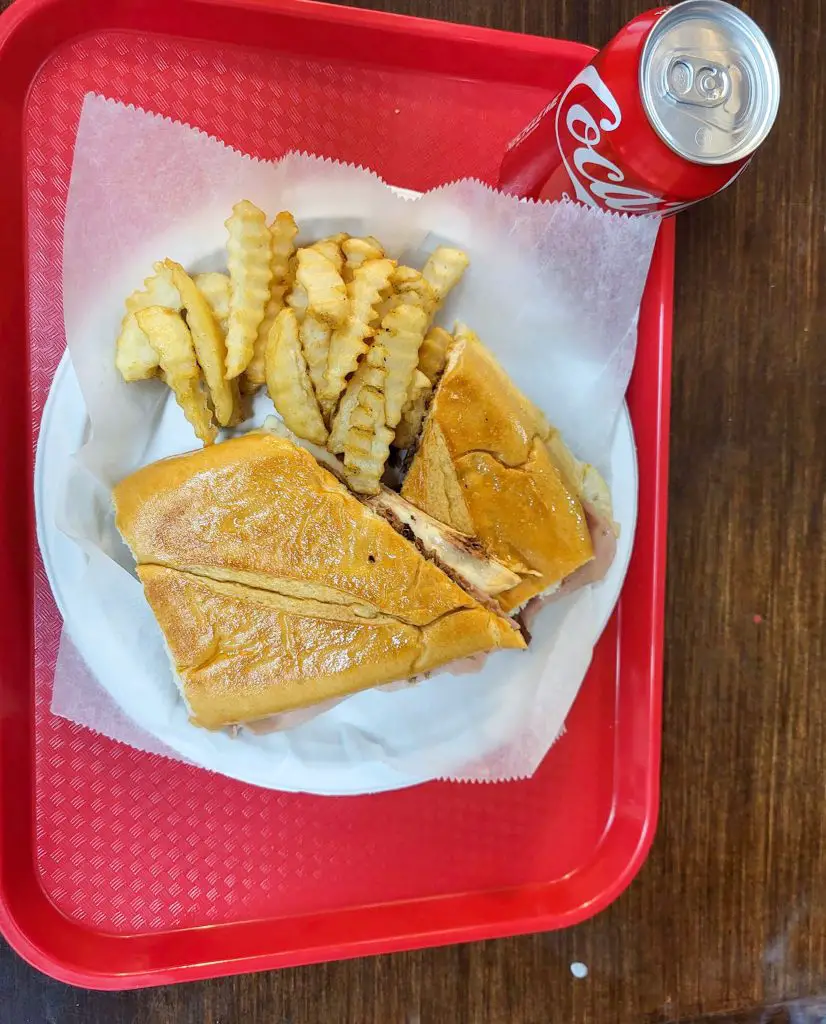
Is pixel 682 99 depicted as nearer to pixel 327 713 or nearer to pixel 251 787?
pixel 327 713

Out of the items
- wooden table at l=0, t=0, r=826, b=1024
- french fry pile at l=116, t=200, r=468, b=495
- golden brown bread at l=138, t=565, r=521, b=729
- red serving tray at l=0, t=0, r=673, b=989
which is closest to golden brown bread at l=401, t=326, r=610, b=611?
french fry pile at l=116, t=200, r=468, b=495

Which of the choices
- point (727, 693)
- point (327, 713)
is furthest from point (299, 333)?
point (727, 693)

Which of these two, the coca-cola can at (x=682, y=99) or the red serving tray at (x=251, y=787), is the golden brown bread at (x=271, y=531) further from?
the coca-cola can at (x=682, y=99)

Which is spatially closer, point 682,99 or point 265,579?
point 682,99

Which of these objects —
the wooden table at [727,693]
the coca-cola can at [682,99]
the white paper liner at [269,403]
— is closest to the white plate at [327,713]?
the white paper liner at [269,403]

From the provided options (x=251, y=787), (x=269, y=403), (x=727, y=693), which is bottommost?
(x=251, y=787)

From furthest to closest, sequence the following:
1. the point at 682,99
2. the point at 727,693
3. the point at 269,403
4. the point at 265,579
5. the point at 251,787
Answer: the point at 727,693
the point at 251,787
the point at 269,403
the point at 265,579
the point at 682,99

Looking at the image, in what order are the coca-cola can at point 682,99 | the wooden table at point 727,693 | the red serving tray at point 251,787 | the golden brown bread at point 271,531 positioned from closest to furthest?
the coca-cola can at point 682,99, the golden brown bread at point 271,531, the red serving tray at point 251,787, the wooden table at point 727,693
